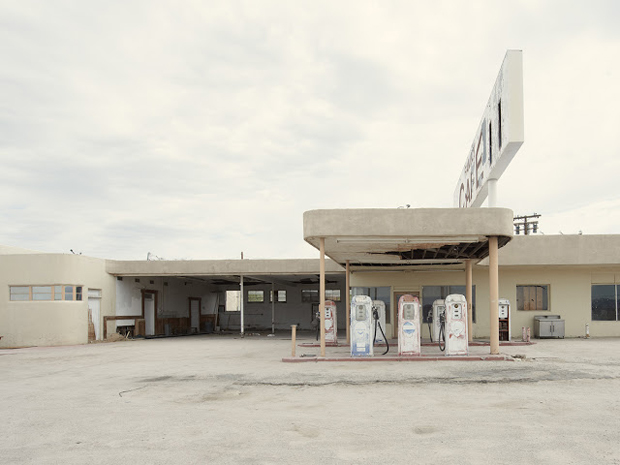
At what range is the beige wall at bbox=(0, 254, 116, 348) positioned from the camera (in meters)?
23.0

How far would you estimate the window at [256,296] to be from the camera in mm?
39875

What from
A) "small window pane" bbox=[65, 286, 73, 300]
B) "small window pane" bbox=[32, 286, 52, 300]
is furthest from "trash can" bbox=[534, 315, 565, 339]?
"small window pane" bbox=[32, 286, 52, 300]

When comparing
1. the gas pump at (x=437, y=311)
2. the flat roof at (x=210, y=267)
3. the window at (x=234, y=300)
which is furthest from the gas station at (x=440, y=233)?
the window at (x=234, y=300)

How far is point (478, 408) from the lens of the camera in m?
8.68

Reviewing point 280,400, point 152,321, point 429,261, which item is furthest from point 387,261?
point 152,321

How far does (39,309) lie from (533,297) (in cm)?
2038

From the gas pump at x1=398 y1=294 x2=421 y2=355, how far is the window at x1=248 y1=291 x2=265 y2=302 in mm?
24765

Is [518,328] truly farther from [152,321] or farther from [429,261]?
[152,321]

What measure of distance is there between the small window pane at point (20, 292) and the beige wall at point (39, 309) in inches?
7.4

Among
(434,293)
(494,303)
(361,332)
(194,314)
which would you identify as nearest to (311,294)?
(194,314)

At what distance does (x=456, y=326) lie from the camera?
1544 cm

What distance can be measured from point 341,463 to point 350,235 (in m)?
9.12

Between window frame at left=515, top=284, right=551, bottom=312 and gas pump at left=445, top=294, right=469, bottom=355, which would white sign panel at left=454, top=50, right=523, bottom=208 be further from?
window frame at left=515, top=284, right=551, bottom=312

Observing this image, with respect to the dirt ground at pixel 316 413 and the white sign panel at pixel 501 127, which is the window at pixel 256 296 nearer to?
the white sign panel at pixel 501 127
